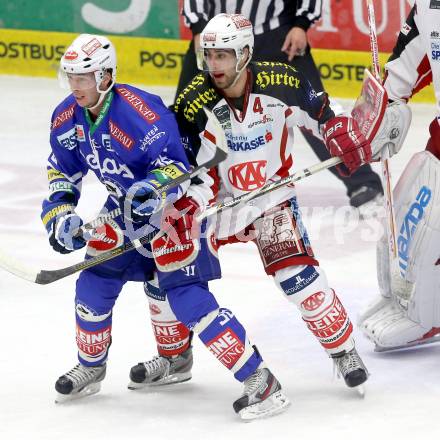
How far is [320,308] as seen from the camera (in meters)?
4.32

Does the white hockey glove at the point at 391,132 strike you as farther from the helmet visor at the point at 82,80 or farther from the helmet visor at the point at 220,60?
the helmet visor at the point at 82,80

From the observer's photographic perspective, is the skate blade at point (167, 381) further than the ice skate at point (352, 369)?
Yes

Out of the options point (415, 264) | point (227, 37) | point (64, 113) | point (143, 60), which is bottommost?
point (143, 60)

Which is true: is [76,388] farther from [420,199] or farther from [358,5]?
[358,5]

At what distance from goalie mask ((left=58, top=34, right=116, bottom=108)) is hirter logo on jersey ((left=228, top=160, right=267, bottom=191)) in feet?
1.64

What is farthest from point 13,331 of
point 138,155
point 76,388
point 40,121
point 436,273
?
point 40,121

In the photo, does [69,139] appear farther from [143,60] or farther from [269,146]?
[143,60]

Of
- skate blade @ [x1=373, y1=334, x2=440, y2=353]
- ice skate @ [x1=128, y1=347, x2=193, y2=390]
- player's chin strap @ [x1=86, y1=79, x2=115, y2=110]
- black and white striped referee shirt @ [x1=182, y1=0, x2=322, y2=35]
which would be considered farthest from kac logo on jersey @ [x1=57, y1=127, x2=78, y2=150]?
black and white striped referee shirt @ [x1=182, y1=0, x2=322, y2=35]

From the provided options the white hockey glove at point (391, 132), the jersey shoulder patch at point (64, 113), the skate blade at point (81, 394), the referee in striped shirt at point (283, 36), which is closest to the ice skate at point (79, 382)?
the skate blade at point (81, 394)

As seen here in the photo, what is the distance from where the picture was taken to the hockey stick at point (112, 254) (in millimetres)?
4219

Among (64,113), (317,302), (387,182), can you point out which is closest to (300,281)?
(317,302)

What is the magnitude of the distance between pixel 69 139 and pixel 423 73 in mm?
1325

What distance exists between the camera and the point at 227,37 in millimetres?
4332

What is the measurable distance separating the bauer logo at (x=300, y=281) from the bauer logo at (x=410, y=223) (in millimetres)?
546
